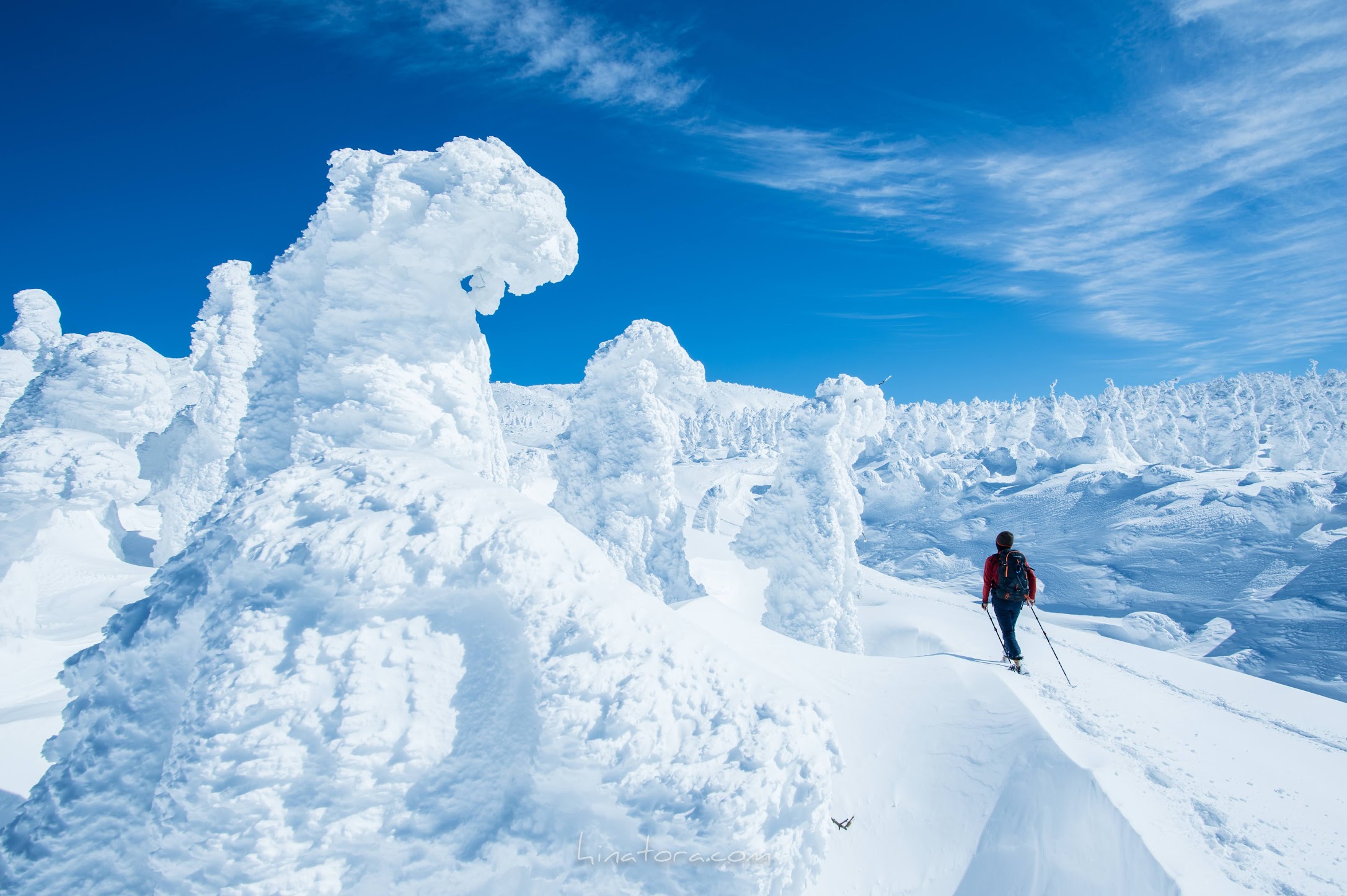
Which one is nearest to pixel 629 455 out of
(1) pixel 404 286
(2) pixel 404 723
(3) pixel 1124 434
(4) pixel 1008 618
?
(1) pixel 404 286

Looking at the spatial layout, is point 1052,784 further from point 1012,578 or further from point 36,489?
point 36,489

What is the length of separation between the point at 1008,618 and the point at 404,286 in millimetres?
10133

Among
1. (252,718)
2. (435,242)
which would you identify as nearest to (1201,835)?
(252,718)

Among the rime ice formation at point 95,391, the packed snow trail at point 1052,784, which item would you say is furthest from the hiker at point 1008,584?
the rime ice formation at point 95,391

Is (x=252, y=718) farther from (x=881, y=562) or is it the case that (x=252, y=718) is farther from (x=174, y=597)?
(x=881, y=562)

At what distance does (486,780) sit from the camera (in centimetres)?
402

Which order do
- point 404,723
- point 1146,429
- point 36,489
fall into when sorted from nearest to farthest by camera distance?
point 404,723, point 36,489, point 1146,429

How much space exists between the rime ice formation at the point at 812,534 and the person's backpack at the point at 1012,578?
14198 millimetres

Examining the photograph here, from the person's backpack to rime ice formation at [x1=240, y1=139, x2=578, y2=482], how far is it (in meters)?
7.76

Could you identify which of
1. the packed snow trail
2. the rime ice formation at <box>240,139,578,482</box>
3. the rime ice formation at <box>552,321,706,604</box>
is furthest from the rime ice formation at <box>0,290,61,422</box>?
the packed snow trail

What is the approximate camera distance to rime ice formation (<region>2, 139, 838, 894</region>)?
359 cm

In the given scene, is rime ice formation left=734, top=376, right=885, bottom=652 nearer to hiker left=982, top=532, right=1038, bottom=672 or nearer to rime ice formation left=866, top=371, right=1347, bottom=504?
hiker left=982, top=532, right=1038, bottom=672

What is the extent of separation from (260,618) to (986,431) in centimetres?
12477

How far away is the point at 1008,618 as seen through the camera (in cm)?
787
